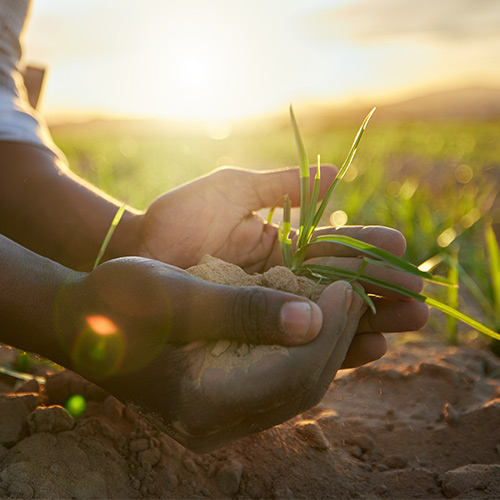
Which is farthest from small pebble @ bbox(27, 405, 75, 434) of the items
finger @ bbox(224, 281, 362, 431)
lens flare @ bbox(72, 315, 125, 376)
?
finger @ bbox(224, 281, 362, 431)

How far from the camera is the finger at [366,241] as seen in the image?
1248 millimetres

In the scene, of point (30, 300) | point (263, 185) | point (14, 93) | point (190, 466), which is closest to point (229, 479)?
point (190, 466)

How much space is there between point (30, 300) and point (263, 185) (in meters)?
0.74

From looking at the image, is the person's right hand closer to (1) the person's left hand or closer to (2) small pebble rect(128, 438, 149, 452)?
(2) small pebble rect(128, 438, 149, 452)

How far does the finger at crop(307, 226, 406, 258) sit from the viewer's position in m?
1.25

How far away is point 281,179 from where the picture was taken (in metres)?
1.47

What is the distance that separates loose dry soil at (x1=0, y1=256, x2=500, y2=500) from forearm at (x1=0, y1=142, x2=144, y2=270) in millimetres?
478

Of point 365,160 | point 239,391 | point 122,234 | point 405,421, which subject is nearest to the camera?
point 239,391

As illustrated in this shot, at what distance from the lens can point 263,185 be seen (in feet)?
4.84

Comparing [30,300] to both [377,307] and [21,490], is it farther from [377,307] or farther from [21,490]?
[377,307]

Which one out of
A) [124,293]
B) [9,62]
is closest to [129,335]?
[124,293]

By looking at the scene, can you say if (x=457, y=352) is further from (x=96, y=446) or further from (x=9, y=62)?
(x=9, y=62)

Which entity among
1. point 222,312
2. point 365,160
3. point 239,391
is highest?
point 222,312

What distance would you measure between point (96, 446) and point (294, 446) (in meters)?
0.46
